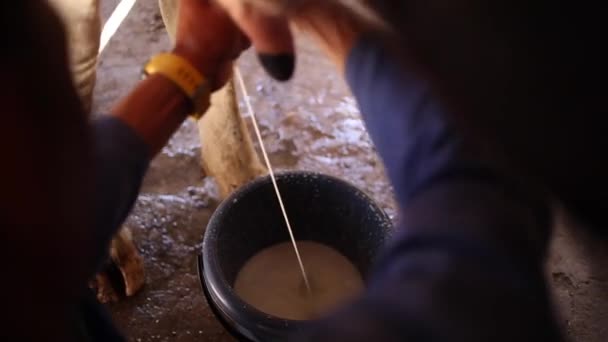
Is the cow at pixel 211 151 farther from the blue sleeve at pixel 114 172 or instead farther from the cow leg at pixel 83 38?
the blue sleeve at pixel 114 172

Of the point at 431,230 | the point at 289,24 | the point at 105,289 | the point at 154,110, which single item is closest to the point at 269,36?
the point at 289,24

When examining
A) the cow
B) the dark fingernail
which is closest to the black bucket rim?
the cow

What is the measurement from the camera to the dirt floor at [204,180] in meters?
1.20

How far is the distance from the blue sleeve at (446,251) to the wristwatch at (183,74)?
0.22 meters

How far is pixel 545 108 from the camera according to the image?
0.40 m

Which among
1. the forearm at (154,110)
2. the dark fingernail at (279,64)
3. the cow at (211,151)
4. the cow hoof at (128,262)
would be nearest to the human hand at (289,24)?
the dark fingernail at (279,64)

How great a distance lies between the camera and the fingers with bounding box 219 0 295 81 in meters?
0.58

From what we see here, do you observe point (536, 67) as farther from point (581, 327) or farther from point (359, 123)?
point (359, 123)

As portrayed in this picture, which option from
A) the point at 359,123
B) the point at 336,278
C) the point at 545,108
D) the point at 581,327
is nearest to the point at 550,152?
→ the point at 545,108

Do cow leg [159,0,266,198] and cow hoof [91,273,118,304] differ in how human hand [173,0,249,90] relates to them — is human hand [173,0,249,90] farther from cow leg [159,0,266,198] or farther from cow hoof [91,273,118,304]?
cow hoof [91,273,118,304]

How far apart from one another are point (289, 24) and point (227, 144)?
659mm

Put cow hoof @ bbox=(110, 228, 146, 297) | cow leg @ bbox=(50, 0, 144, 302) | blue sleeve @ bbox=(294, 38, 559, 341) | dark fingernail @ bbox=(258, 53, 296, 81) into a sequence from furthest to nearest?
1. cow hoof @ bbox=(110, 228, 146, 297)
2. cow leg @ bbox=(50, 0, 144, 302)
3. dark fingernail @ bbox=(258, 53, 296, 81)
4. blue sleeve @ bbox=(294, 38, 559, 341)

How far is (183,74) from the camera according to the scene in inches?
25.4

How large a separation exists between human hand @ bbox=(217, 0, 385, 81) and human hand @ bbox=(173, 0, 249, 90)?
0.04 m
